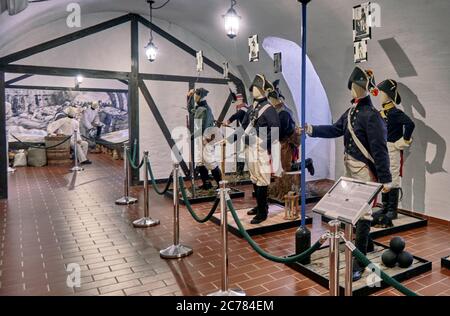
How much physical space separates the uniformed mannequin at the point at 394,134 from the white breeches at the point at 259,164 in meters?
1.62

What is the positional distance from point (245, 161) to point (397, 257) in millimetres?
2698

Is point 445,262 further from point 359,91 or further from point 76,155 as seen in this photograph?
point 76,155

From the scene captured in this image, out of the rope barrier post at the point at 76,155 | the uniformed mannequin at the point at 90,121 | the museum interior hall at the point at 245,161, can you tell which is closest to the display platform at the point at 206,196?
the museum interior hall at the point at 245,161

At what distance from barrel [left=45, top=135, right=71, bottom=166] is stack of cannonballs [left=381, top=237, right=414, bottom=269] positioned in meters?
10.3

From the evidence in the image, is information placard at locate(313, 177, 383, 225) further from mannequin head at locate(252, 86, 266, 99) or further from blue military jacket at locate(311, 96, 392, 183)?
mannequin head at locate(252, 86, 266, 99)

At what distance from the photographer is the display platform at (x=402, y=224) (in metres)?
4.83

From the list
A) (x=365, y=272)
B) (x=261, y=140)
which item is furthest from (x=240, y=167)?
(x=365, y=272)

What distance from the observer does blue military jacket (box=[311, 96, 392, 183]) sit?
3.38 m

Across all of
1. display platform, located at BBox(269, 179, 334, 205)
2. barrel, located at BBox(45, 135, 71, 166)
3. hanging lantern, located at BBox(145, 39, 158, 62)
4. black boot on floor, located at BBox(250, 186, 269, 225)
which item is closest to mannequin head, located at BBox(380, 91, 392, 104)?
black boot on floor, located at BBox(250, 186, 269, 225)

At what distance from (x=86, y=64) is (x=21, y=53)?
4.27 ft

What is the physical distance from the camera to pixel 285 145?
6.38 metres

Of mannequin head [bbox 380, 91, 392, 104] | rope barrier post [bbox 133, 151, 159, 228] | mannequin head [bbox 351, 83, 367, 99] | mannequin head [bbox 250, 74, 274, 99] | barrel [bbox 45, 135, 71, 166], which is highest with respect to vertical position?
mannequin head [bbox 250, 74, 274, 99]
